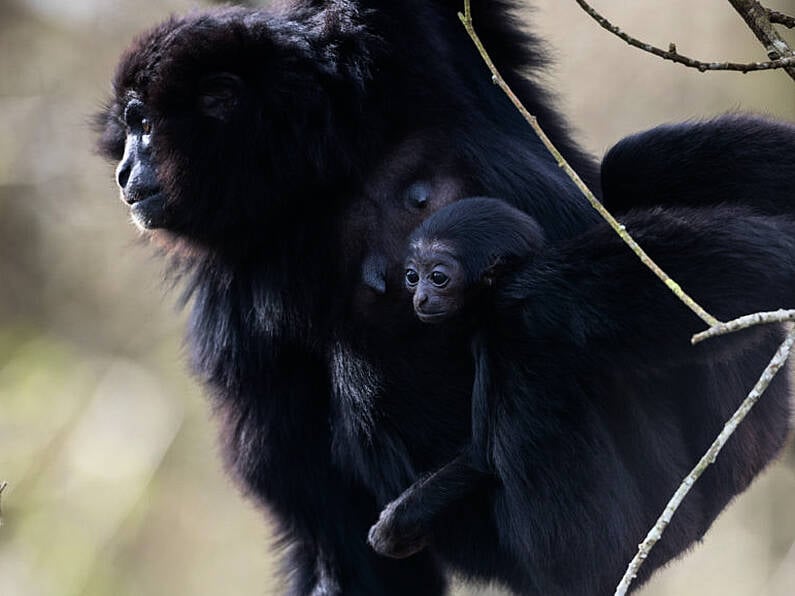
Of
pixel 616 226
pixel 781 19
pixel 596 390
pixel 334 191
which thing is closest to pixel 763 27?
pixel 781 19

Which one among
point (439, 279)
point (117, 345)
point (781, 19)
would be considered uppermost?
point (781, 19)

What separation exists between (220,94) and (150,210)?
48cm

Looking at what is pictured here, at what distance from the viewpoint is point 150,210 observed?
4.31m

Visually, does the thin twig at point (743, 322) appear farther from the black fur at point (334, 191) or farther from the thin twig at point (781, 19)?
the black fur at point (334, 191)

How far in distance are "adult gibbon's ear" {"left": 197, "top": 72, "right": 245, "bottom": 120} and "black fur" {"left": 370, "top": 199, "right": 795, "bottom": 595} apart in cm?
84

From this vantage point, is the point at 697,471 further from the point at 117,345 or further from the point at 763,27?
the point at 117,345

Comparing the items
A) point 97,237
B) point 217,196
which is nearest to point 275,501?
point 217,196

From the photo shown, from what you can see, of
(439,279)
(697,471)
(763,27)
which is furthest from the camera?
(439,279)

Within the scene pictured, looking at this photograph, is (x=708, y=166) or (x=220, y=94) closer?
(x=708, y=166)

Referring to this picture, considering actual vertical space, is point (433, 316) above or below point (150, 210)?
below

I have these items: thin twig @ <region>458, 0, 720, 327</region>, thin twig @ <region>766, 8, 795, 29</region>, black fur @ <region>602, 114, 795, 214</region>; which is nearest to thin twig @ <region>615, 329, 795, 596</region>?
thin twig @ <region>458, 0, 720, 327</region>

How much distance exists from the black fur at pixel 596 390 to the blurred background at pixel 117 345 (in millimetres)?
5567

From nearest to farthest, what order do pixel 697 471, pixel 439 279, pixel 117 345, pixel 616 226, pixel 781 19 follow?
1. pixel 697 471
2. pixel 616 226
3. pixel 781 19
4. pixel 439 279
5. pixel 117 345

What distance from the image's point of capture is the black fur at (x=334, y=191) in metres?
4.15
